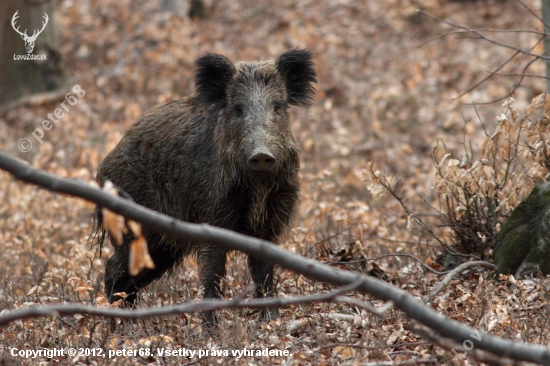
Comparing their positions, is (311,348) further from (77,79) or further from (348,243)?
(77,79)

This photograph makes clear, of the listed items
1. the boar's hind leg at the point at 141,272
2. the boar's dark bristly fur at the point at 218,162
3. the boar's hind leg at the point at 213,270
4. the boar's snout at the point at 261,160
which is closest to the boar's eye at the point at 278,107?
the boar's dark bristly fur at the point at 218,162

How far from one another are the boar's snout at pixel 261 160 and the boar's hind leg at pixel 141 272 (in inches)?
56.1

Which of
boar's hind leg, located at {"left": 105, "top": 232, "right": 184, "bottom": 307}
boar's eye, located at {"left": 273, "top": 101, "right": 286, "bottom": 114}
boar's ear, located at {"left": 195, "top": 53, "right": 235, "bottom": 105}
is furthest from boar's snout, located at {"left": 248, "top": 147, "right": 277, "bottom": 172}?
boar's hind leg, located at {"left": 105, "top": 232, "right": 184, "bottom": 307}

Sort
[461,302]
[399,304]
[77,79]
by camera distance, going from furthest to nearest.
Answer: [77,79]
[461,302]
[399,304]

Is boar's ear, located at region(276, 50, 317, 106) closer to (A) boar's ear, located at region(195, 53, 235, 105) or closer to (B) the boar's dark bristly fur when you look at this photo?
(B) the boar's dark bristly fur

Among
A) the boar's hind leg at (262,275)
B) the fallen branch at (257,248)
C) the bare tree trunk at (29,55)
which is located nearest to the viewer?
the fallen branch at (257,248)

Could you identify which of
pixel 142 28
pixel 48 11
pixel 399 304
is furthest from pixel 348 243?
pixel 142 28

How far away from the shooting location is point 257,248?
3.19 m

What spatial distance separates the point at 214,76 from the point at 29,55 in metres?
8.99

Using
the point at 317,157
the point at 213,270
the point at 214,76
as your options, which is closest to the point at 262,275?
the point at 213,270

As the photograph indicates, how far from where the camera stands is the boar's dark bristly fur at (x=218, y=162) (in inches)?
221

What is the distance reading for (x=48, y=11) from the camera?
A: 14055 millimetres

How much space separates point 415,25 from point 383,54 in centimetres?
144

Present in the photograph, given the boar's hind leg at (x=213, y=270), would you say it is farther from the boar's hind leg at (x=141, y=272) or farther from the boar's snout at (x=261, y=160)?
the boar's snout at (x=261, y=160)
